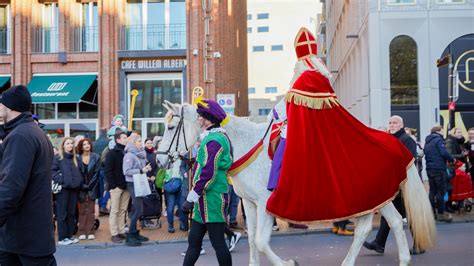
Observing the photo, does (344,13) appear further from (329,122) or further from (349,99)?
(329,122)

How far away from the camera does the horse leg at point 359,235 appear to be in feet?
20.4

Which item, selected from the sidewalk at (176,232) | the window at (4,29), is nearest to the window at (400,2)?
the sidewalk at (176,232)

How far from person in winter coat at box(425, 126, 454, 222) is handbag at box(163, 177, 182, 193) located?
551 centimetres

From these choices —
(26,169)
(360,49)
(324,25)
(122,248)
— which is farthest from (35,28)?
(324,25)

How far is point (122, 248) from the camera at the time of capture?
384 inches

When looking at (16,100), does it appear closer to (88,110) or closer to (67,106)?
(88,110)

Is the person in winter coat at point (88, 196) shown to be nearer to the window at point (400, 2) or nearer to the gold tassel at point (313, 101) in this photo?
the gold tassel at point (313, 101)

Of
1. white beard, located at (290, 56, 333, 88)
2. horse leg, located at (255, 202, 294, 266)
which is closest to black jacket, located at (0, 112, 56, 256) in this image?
horse leg, located at (255, 202, 294, 266)

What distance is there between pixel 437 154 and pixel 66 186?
7853mm

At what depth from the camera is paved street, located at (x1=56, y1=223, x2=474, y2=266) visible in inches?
304

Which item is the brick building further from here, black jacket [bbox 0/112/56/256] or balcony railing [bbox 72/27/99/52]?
black jacket [bbox 0/112/56/256]

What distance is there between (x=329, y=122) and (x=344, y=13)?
27297 mm

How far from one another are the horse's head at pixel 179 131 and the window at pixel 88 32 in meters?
17.4

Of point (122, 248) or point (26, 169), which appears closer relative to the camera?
point (26, 169)
